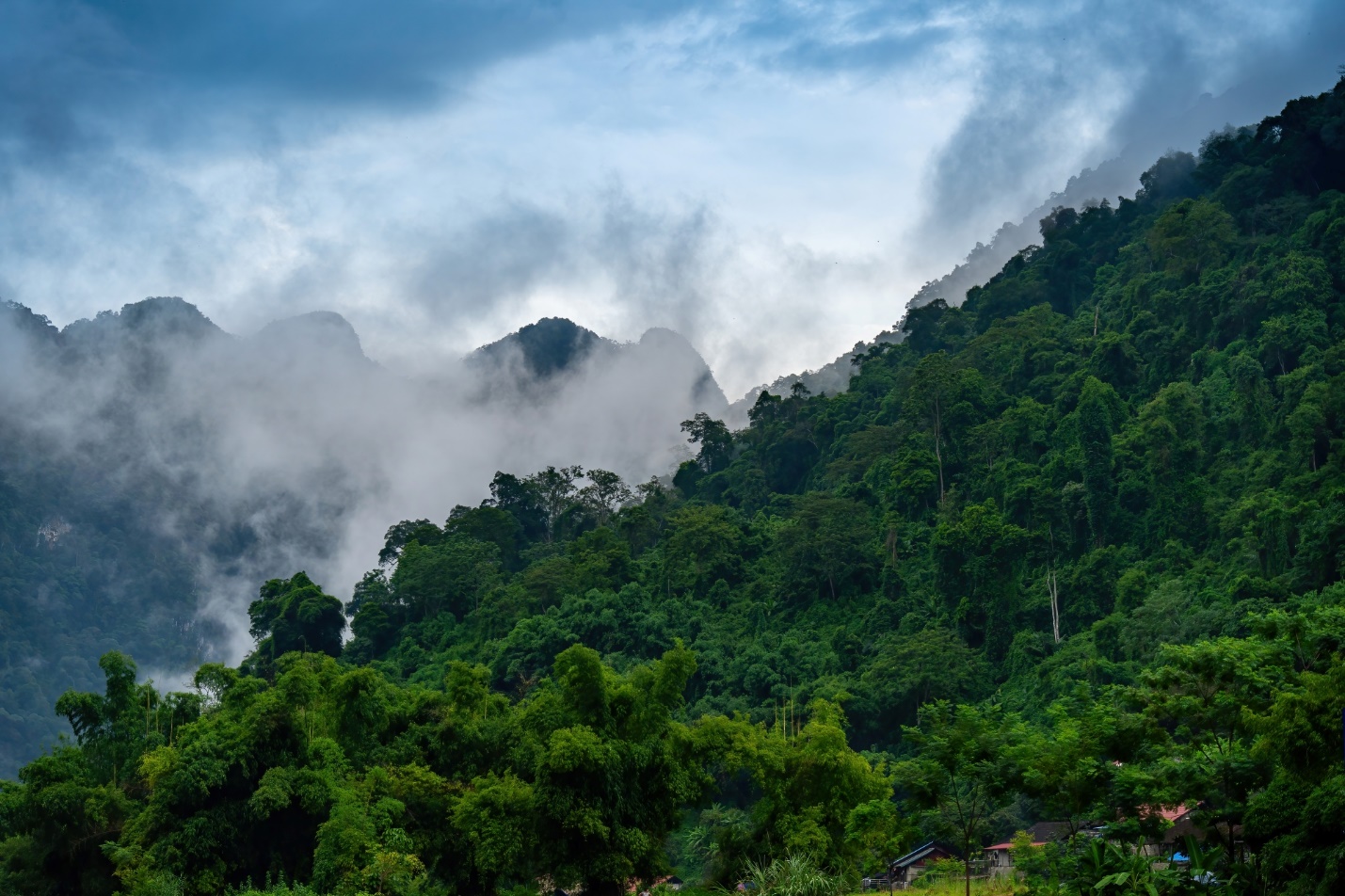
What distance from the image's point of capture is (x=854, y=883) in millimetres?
22266

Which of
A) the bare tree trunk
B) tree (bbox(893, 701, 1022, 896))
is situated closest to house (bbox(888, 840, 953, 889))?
tree (bbox(893, 701, 1022, 896))

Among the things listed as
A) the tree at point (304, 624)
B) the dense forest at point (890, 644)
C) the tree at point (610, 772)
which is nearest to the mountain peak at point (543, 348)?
the dense forest at point (890, 644)

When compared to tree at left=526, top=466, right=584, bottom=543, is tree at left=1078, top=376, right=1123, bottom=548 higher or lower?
lower

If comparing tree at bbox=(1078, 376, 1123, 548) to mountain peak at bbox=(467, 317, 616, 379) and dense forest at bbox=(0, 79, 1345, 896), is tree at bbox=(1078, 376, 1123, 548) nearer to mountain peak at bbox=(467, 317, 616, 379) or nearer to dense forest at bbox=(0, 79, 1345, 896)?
dense forest at bbox=(0, 79, 1345, 896)

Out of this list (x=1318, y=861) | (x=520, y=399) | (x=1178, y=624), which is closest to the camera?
(x=1318, y=861)

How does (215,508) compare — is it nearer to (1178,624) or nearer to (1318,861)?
(1178,624)

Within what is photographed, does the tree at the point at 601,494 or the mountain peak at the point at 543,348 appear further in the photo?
the mountain peak at the point at 543,348

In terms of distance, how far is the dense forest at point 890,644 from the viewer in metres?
17.9

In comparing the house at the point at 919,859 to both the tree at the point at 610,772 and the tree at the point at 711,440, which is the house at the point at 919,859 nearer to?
the tree at the point at 610,772

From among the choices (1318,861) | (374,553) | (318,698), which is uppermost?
(374,553)

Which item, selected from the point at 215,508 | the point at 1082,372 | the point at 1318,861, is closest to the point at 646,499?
the point at 1082,372

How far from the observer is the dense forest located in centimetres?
1789

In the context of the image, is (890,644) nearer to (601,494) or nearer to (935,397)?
(935,397)

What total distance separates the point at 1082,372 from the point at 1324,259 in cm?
796
